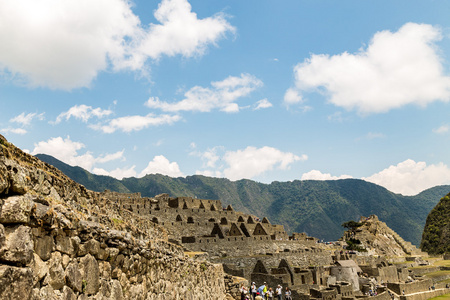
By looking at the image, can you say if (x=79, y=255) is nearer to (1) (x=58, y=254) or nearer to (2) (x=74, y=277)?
(2) (x=74, y=277)

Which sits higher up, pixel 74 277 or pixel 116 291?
pixel 74 277

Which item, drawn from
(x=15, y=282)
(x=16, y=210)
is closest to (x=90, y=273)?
(x=15, y=282)

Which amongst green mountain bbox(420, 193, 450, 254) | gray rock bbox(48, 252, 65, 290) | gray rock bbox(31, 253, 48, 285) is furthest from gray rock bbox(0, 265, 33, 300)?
green mountain bbox(420, 193, 450, 254)

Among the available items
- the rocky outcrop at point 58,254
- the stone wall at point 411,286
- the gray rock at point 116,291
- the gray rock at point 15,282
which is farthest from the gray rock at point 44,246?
the stone wall at point 411,286

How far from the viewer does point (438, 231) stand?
4286 inches

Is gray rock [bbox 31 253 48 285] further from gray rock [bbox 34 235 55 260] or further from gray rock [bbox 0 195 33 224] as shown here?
gray rock [bbox 0 195 33 224]

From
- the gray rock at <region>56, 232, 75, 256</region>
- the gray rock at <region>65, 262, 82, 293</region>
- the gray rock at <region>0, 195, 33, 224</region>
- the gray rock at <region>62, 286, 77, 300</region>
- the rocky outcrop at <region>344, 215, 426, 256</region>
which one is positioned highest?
the gray rock at <region>0, 195, 33, 224</region>

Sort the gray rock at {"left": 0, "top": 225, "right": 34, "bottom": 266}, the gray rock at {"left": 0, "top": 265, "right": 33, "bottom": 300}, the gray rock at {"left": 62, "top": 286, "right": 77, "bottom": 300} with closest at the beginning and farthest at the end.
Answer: the gray rock at {"left": 0, "top": 265, "right": 33, "bottom": 300}
the gray rock at {"left": 0, "top": 225, "right": 34, "bottom": 266}
the gray rock at {"left": 62, "top": 286, "right": 77, "bottom": 300}

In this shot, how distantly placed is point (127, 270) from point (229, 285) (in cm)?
1748

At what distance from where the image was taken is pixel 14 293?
11.5 feet

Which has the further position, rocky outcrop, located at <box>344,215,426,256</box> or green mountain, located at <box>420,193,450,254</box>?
green mountain, located at <box>420,193,450,254</box>

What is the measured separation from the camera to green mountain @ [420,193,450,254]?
10341cm

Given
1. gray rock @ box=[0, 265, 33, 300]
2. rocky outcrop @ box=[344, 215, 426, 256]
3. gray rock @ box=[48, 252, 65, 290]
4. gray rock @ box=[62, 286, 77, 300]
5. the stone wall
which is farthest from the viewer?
rocky outcrop @ box=[344, 215, 426, 256]

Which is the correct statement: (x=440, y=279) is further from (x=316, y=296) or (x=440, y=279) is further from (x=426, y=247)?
(x=426, y=247)
